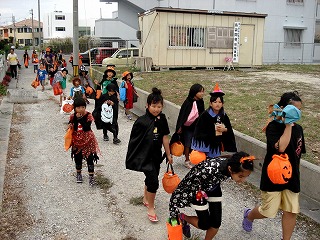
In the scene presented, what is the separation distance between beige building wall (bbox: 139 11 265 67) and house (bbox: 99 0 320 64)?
667 cm

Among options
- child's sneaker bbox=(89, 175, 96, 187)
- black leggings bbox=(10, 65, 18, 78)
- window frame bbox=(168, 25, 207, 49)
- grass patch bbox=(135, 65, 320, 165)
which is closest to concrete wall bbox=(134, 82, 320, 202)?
grass patch bbox=(135, 65, 320, 165)

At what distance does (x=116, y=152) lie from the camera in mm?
7438

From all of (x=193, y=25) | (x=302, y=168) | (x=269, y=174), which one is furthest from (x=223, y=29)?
(x=269, y=174)

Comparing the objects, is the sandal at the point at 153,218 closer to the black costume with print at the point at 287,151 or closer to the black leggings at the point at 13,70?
the black costume with print at the point at 287,151

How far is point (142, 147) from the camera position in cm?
440

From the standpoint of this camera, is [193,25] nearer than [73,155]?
No

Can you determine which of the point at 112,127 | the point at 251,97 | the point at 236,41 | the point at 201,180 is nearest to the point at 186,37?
the point at 236,41

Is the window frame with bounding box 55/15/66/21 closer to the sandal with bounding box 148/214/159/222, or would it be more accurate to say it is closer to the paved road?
the paved road

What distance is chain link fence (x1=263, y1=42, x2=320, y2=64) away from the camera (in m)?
28.0

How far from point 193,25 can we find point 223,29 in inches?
69.5

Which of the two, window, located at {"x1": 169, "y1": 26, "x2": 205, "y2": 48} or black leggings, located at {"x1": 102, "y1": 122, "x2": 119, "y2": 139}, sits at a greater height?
window, located at {"x1": 169, "y1": 26, "x2": 205, "y2": 48}

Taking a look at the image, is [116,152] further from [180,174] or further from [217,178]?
[217,178]

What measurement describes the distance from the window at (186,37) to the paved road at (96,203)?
12.6 m

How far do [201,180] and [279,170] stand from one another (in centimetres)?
71
